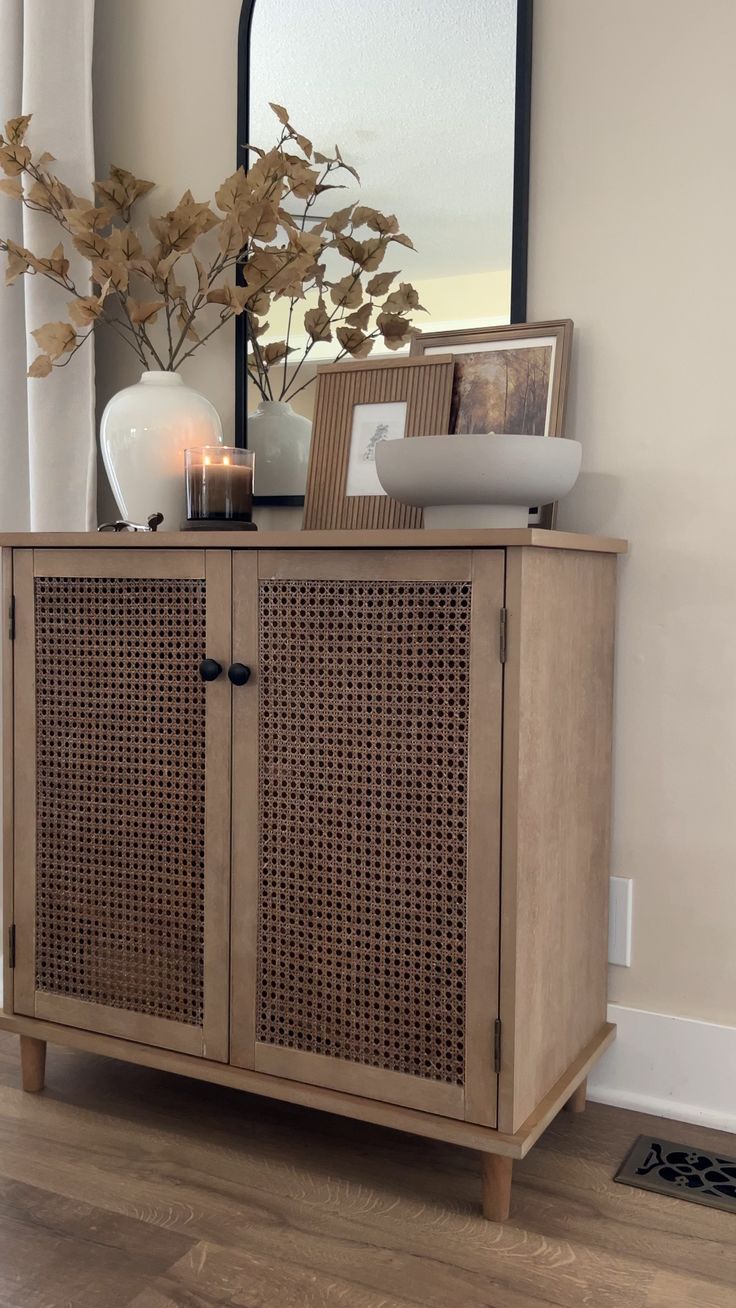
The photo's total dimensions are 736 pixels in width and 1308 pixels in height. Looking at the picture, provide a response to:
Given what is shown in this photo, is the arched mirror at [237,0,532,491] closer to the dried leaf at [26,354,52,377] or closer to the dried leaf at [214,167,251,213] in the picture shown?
the dried leaf at [214,167,251,213]

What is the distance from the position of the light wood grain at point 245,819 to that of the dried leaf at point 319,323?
0.59 m

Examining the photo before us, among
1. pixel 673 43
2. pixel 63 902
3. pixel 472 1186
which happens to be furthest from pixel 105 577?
pixel 673 43

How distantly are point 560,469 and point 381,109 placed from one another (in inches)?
31.6

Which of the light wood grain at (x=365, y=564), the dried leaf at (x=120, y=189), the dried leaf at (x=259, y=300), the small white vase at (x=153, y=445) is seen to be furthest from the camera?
the dried leaf at (x=120, y=189)

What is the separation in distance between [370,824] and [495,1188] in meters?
0.49

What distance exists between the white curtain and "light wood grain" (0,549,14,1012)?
381mm

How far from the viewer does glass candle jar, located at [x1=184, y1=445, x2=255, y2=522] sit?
1771 millimetres

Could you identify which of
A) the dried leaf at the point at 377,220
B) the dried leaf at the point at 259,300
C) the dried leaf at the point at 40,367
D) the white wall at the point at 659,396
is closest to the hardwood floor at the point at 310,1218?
the white wall at the point at 659,396

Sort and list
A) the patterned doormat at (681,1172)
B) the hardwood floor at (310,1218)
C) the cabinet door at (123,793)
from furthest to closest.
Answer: the cabinet door at (123,793)
the patterned doormat at (681,1172)
the hardwood floor at (310,1218)

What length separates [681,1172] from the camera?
1.61m

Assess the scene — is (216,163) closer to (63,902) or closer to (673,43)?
(673,43)

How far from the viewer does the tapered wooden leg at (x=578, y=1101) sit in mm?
1784

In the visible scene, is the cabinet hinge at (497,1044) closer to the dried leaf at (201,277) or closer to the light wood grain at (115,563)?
the light wood grain at (115,563)

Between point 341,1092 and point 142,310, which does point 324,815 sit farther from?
point 142,310
